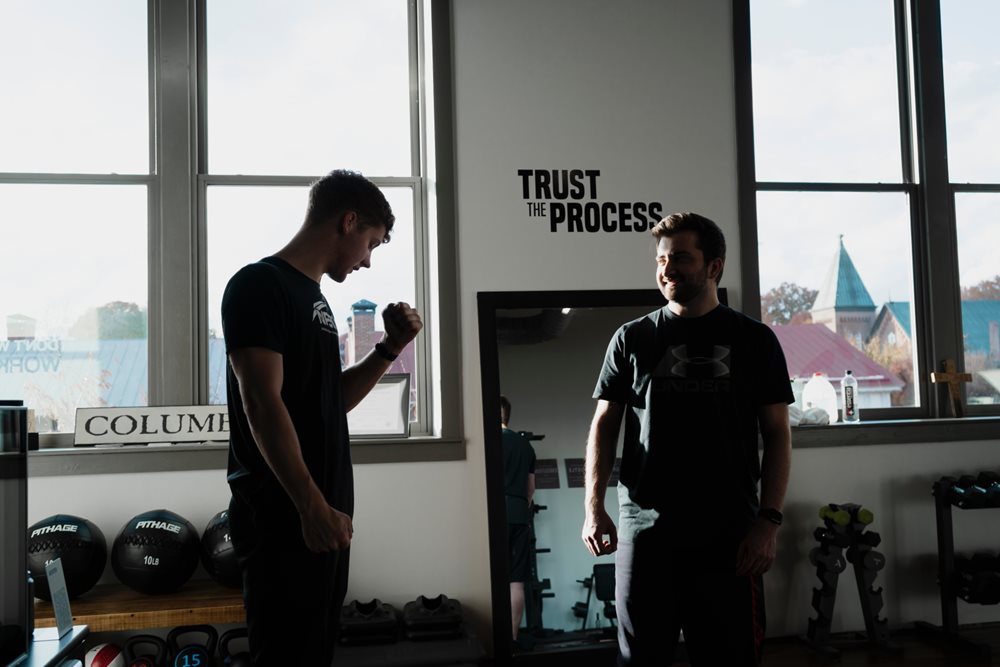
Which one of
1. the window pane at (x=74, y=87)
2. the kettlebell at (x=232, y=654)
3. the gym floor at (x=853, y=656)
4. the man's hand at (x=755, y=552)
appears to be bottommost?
the gym floor at (x=853, y=656)

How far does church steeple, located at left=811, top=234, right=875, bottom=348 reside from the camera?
4.21m

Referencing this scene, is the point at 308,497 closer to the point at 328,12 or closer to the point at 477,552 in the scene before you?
the point at 477,552

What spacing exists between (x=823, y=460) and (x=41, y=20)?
4045mm

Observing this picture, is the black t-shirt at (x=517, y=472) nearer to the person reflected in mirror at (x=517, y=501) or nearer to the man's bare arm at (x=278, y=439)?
the person reflected in mirror at (x=517, y=501)

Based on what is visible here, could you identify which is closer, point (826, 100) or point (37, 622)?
point (37, 622)

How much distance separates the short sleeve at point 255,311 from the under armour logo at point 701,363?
3.70 feet

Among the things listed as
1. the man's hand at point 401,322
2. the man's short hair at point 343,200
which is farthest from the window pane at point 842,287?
the man's short hair at point 343,200

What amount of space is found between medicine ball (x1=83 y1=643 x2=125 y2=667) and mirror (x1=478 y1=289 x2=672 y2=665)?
1491 mm

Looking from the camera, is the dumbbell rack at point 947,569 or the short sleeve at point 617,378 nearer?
the short sleeve at point 617,378

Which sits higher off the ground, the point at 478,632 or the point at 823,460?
the point at 823,460

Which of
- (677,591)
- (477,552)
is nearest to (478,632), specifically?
(477,552)

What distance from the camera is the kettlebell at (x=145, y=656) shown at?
3082 millimetres

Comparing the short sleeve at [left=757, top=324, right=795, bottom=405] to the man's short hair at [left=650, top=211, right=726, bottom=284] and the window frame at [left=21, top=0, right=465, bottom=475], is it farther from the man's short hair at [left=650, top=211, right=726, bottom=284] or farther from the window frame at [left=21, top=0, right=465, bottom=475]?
the window frame at [left=21, top=0, right=465, bottom=475]

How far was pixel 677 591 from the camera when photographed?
7.39 ft
